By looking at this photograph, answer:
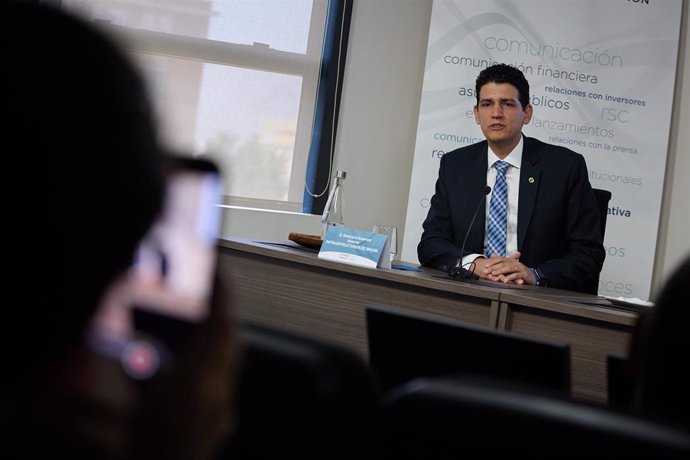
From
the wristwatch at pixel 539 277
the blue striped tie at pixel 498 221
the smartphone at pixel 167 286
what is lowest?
the wristwatch at pixel 539 277

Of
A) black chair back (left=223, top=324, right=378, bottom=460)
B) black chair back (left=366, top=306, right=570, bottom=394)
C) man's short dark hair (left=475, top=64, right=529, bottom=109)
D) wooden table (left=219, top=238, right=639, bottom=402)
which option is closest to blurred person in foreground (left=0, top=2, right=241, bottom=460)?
black chair back (left=223, top=324, right=378, bottom=460)

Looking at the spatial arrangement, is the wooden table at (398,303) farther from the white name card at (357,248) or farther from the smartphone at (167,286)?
the smartphone at (167,286)

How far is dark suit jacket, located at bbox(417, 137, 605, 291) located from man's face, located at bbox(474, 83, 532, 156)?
2.9 inches

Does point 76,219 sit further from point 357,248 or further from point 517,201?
point 517,201

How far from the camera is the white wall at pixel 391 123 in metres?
5.30

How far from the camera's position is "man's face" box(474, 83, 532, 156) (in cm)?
391

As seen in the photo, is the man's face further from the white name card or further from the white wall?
the white wall

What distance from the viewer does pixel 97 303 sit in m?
0.56

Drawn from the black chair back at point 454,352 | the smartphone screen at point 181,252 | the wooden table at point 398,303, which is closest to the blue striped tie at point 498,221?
the wooden table at point 398,303

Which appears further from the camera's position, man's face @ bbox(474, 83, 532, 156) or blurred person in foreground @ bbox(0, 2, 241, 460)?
man's face @ bbox(474, 83, 532, 156)

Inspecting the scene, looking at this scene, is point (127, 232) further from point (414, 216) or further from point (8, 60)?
point (414, 216)

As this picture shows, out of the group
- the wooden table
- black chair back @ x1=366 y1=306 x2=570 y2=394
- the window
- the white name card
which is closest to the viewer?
black chair back @ x1=366 y1=306 x2=570 y2=394

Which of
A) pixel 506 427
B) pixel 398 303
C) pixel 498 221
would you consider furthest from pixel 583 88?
pixel 506 427

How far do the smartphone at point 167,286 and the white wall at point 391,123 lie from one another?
180 inches
